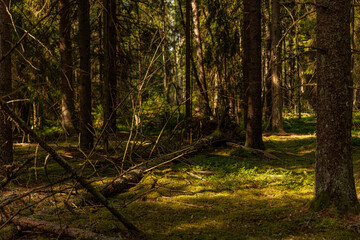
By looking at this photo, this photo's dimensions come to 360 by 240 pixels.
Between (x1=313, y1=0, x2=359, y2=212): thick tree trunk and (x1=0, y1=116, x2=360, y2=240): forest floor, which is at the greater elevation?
(x1=313, y1=0, x2=359, y2=212): thick tree trunk

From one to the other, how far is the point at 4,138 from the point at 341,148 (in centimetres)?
620

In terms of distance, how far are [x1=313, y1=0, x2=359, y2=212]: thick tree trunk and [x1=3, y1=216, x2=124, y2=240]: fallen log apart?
2.90m

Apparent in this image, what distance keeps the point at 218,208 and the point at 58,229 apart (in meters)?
2.53

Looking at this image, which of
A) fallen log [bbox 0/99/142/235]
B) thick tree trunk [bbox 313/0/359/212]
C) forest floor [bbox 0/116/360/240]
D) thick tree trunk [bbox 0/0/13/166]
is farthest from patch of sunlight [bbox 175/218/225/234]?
thick tree trunk [bbox 0/0/13/166]

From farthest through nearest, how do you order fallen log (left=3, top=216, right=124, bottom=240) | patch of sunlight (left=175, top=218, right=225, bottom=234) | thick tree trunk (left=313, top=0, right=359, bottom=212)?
patch of sunlight (left=175, top=218, right=225, bottom=234)
thick tree trunk (left=313, top=0, right=359, bottom=212)
fallen log (left=3, top=216, right=124, bottom=240)

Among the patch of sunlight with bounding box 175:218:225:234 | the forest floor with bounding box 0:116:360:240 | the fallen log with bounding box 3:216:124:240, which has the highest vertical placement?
the fallen log with bounding box 3:216:124:240

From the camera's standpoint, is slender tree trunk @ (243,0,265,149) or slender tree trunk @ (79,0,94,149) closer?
slender tree trunk @ (79,0,94,149)

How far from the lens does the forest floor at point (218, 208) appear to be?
3609mm

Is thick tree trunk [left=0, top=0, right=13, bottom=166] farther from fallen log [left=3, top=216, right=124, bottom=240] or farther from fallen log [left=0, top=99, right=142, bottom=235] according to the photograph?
fallen log [left=0, top=99, right=142, bottom=235]

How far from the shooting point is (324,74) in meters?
3.85

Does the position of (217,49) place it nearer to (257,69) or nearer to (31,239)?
(257,69)

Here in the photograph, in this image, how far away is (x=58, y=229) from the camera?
325cm

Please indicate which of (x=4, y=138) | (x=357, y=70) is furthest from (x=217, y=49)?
(x=4, y=138)

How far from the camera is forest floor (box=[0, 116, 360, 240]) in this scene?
361 centimetres
